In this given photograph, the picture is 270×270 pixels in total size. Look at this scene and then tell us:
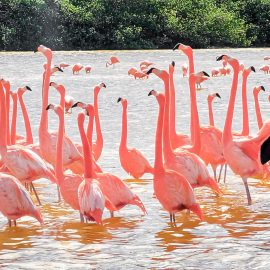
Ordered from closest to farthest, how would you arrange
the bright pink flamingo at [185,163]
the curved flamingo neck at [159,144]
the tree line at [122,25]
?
the curved flamingo neck at [159,144] → the bright pink flamingo at [185,163] → the tree line at [122,25]

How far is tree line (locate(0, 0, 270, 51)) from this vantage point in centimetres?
3812

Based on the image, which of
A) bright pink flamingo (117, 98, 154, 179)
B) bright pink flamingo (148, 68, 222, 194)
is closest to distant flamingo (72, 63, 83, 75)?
bright pink flamingo (117, 98, 154, 179)

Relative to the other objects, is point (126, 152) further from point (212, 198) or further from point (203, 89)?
point (203, 89)

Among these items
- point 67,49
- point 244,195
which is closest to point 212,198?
point 244,195

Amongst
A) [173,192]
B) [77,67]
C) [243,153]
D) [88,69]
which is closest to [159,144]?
[173,192]

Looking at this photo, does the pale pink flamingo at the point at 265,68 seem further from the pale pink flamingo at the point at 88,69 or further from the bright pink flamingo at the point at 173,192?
the bright pink flamingo at the point at 173,192

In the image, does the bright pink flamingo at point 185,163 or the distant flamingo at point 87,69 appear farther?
the distant flamingo at point 87,69

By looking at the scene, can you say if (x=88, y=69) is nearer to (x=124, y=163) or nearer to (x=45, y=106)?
(x=45, y=106)

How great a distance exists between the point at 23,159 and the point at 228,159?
72.1 inches

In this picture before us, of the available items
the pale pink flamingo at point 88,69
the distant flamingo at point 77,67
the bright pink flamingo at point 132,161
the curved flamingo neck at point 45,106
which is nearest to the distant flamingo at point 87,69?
the pale pink flamingo at point 88,69

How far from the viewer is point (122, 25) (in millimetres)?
38562

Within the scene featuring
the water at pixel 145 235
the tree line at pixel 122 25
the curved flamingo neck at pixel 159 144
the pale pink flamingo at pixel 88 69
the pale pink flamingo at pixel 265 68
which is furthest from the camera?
the tree line at pixel 122 25

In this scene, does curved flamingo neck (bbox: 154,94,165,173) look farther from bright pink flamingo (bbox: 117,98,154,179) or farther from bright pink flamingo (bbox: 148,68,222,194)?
bright pink flamingo (bbox: 117,98,154,179)

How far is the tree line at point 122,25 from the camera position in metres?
38.1
